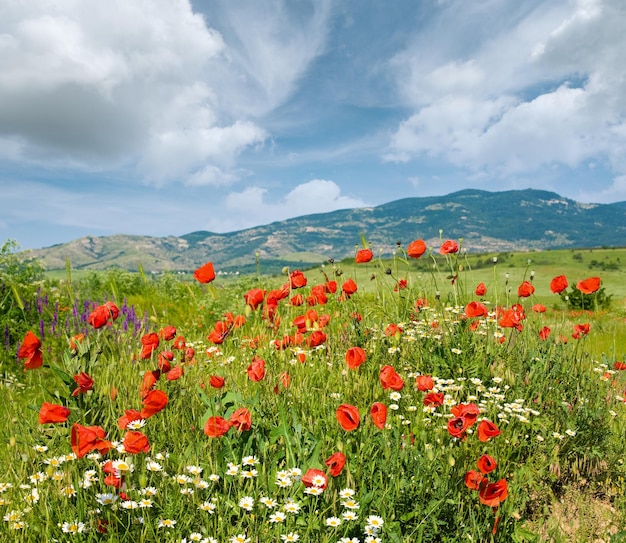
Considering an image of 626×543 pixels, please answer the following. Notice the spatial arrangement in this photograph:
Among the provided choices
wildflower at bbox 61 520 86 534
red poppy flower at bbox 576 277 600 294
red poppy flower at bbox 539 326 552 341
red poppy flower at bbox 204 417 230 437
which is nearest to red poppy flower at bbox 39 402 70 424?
wildflower at bbox 61 520 86 534

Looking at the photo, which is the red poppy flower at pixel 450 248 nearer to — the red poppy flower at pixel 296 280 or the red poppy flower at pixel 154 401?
the red poppy flower at pixel 296 280

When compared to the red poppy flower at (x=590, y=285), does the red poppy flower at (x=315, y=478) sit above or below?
below

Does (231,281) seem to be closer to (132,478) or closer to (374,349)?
(374,349)

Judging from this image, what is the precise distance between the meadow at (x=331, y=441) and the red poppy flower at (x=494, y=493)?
12 mm

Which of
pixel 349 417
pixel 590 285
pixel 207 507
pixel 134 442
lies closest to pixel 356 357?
pixel 349 417

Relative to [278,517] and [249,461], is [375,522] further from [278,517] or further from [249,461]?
[249,461]

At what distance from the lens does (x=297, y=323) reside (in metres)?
4.22

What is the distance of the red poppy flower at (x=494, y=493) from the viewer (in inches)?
94.3

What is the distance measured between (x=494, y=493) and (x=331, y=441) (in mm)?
993

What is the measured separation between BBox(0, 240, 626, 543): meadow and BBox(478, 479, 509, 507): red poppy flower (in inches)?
0.5

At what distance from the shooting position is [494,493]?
2426mm

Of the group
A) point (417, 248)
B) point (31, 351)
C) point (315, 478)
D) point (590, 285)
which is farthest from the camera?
point (417, 248)

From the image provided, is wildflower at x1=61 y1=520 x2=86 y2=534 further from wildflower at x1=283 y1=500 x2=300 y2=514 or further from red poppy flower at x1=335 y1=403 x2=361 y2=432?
red poppy flower at x1=335 y1=403 x2=361 y2=432

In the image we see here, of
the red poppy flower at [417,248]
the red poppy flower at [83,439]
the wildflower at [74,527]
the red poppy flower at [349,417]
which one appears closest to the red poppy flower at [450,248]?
the red poppy flower at [417,248]
